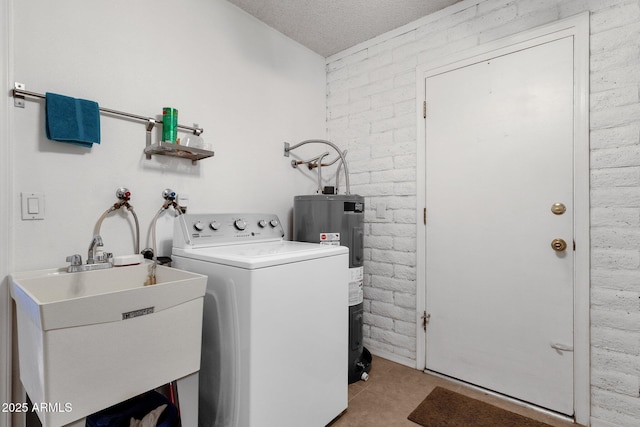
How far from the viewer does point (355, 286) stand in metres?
1.99

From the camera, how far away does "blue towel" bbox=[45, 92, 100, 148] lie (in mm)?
1262

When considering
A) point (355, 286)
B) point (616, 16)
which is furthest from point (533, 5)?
point (355, 286)

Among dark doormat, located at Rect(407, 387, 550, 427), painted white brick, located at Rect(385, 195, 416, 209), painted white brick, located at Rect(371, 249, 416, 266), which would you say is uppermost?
painted white brick, located at Rect(385, 195, 416, 209)

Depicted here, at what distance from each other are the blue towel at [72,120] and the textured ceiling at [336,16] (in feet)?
3.78

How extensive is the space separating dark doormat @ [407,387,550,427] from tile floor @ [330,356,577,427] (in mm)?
49

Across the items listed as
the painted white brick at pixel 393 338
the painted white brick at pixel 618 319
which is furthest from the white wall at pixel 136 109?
the painted white brick at pixel 618 319

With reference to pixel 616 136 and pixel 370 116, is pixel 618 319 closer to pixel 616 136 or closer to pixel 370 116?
pixel 616 136

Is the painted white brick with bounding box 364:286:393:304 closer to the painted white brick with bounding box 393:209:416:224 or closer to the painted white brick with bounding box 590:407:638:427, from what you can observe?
the painted white brick with bounding box 393:209:416:224

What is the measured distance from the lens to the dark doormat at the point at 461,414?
1.55 metres

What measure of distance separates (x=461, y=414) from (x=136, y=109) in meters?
2.25

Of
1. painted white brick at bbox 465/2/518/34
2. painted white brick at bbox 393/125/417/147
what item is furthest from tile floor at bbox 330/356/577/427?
painted white brick at bbox 465/2/518/34

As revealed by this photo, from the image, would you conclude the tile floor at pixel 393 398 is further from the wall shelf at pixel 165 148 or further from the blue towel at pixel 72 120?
the blue towel at pixel 72 120

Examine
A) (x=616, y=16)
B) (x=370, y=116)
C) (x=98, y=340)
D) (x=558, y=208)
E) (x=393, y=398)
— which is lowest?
(x=393, y=398)

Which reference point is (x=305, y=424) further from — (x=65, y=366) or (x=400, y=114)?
(x=400, y=114)
